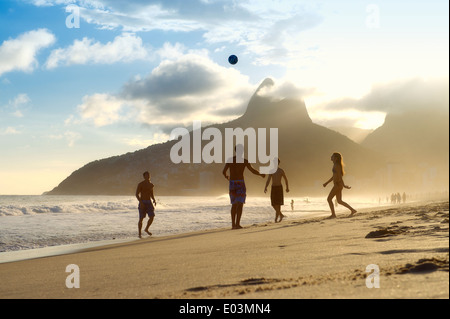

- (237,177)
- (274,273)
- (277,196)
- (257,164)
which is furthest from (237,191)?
(257,164)

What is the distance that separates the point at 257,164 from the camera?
465 feet

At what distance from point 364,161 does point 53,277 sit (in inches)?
5433

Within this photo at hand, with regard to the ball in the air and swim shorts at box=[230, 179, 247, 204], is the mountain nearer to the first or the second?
the ball in the air

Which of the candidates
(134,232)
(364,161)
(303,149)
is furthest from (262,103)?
(134,232)

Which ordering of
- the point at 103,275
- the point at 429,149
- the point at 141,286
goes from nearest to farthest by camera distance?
the point at 141,286 → the point at 429,149 → the point at 103,275

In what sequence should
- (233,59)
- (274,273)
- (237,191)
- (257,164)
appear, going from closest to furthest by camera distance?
(274,273) → (237,191) → (233,59) → (257,164)

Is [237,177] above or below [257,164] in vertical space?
below

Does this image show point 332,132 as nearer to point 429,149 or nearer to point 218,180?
point 218,180

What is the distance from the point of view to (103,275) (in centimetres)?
496

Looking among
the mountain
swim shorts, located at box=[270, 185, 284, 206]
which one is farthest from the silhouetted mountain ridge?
swim shorts, located at box=[270, 185, 284, 206]

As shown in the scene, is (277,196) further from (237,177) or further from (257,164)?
(257,164)

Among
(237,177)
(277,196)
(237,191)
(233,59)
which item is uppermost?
(233,59)

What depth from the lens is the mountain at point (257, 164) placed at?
136m

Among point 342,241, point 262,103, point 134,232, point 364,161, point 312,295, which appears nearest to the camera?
point 312,295
